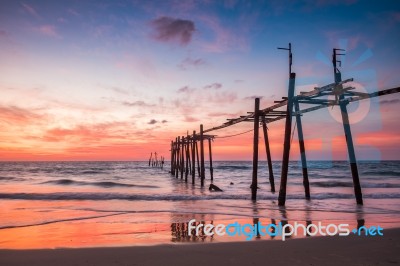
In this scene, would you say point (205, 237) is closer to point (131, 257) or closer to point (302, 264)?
point (131, 257)

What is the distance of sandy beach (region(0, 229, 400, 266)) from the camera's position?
5215 mm

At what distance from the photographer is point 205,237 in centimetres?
718

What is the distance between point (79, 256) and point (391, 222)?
933 cm

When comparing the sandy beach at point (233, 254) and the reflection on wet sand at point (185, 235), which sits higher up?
the sandy beach at point (233, 254)

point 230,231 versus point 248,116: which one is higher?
point 248,116

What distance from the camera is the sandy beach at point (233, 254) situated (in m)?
5.21

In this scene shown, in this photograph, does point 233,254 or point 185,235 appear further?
point 185,235

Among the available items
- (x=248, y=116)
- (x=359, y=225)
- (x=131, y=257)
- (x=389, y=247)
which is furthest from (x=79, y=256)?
(x=248, y=116)

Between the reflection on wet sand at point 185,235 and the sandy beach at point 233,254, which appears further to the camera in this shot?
the reflection on wet sand at point 185,235

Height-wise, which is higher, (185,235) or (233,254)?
(233,254)

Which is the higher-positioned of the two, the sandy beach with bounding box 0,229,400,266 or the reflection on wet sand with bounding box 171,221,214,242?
the sandy beach with bounding box 0,229,400,266

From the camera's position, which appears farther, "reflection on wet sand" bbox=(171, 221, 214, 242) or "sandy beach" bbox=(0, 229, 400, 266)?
"reflection on wet sand" bbox=(171, 221, 214, 242)

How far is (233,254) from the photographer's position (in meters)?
5.61

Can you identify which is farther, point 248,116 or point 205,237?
point 248,116
